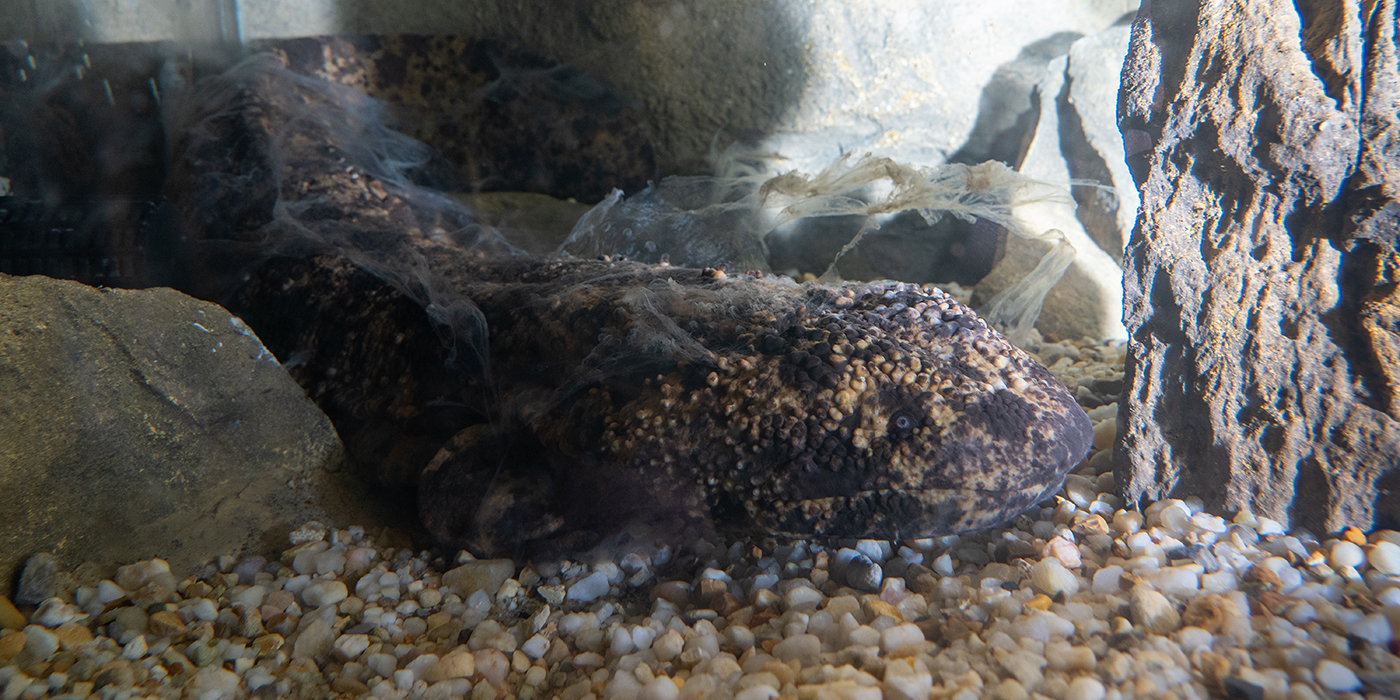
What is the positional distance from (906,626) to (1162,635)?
1.59 feet

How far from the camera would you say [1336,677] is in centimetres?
105

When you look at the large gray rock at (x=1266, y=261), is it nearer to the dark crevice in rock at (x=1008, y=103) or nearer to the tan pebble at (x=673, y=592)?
the tan pebble at (x=673, y=592)

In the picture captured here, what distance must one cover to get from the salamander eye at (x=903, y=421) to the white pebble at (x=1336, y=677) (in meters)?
0.79

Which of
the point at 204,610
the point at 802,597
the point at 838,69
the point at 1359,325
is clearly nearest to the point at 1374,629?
the point at 1359,325

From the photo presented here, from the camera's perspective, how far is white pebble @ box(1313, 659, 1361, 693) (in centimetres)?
104

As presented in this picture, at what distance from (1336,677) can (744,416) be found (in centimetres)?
115

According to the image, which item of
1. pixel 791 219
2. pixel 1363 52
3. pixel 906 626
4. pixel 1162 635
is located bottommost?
pixel 906 626

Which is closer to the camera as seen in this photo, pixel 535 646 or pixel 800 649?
pixel 800 649

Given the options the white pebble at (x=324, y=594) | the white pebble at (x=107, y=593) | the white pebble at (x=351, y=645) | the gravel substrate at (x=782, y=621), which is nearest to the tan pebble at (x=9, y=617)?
the gravel substrate at (x=782, y=621)

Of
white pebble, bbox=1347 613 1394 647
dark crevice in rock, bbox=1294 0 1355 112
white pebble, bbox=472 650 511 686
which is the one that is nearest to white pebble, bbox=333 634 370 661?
white pebble, bbox=472 650 511 686

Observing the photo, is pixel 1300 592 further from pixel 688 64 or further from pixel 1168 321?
pixel 688 64

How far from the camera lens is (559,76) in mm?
3971

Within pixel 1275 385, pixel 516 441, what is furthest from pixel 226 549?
pixel 1275 385

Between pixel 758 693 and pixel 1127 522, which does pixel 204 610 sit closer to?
pixel 758 693
